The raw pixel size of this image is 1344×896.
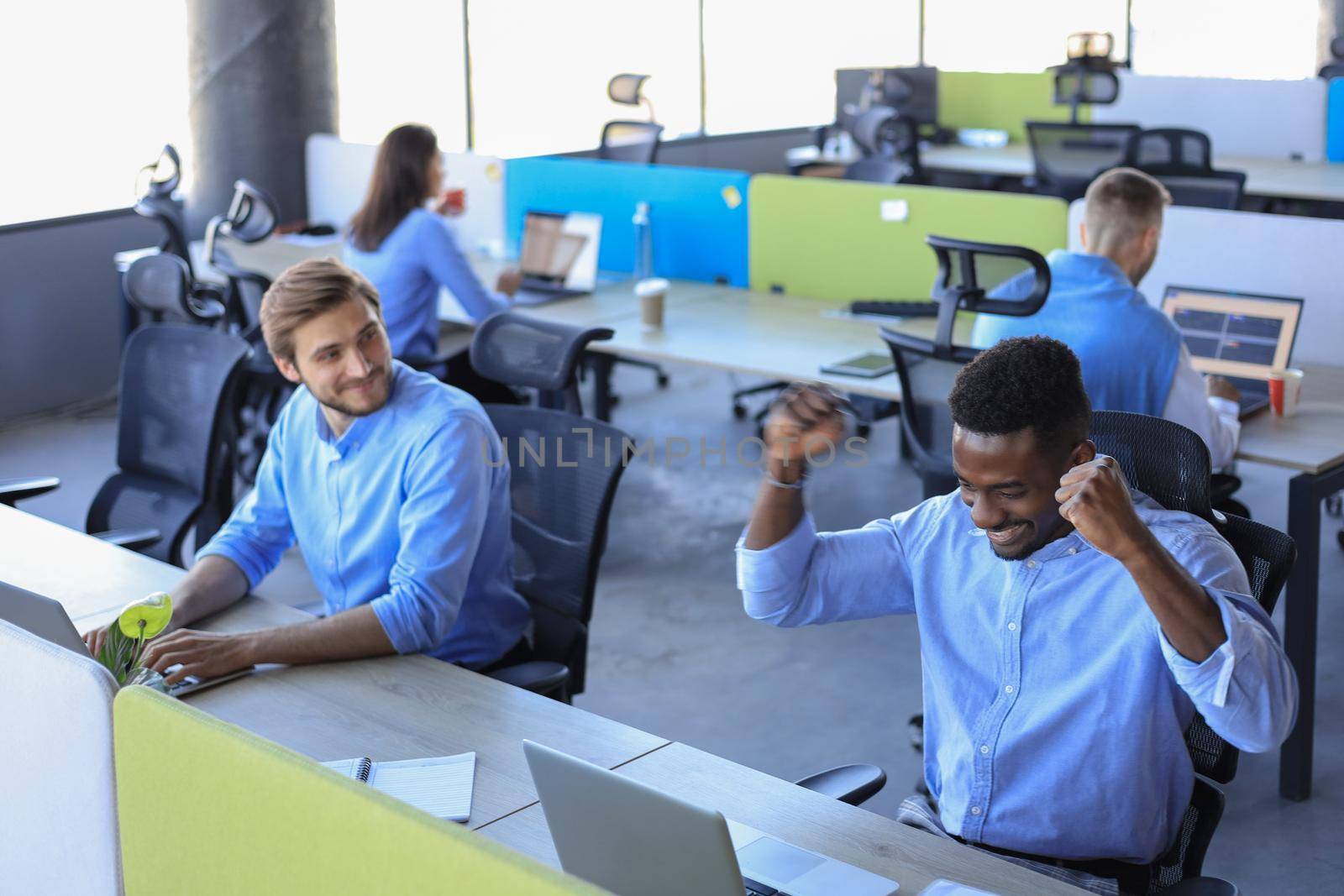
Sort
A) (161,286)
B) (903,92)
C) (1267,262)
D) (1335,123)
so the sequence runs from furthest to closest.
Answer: (903,92) < (1335,123) < (161,286) < (1267,262)

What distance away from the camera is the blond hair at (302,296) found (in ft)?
7.72

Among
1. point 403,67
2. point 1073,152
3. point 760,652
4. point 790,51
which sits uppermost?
point 790,51

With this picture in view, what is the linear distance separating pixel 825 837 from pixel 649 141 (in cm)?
547

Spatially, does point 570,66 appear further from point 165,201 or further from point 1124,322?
point 1124,322

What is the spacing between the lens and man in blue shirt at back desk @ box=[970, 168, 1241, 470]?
3.00 meters

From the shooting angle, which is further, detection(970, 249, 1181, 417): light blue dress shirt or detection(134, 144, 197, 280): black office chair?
detection(134, 144, 197, 280): black office chair

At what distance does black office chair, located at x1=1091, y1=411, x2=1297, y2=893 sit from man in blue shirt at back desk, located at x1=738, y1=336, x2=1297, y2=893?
0.06m

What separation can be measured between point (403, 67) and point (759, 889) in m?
6.50

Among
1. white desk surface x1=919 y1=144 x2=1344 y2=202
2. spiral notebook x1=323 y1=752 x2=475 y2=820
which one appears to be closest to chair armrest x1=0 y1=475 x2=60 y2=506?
spiral notebook x1=323 y1=752 x2=475 y2=820

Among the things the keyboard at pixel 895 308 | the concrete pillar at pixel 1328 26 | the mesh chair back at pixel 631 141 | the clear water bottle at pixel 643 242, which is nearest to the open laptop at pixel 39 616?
the keyboard at pixel 895 308

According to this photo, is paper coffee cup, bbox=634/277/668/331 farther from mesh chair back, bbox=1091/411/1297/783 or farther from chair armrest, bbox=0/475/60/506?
mesh chair back, bbox=1091/411/1297/783

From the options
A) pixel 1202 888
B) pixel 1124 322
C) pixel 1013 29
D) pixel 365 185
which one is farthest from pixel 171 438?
pixel 1013 29

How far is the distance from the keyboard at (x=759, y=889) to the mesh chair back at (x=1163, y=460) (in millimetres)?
681

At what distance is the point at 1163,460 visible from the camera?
6.15 feet
